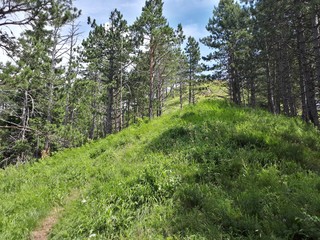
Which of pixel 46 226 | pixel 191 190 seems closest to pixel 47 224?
pixel 46 226

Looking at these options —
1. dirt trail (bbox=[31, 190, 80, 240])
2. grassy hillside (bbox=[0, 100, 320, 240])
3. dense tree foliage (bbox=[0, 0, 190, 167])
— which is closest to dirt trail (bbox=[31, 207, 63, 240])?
dirt trail (bbox=[31, 190, 80, 240])

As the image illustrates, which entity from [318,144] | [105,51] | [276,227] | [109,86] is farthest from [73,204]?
[105,51]

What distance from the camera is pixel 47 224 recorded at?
17.1 feet

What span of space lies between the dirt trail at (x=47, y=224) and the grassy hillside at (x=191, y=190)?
11cm

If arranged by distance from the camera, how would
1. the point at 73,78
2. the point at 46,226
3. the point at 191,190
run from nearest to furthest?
1. the point at 191,190
2. the point at 46,226
3. the point at 73,78

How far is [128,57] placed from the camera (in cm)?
2548

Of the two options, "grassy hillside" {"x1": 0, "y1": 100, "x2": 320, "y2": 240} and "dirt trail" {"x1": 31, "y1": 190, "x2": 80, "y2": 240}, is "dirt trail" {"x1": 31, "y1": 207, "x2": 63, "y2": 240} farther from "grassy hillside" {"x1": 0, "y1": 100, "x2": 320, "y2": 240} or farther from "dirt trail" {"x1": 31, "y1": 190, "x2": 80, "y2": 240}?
"grassy hillside" {"x1": 0, "y1": 100, "x2": 320, "y2": 240}

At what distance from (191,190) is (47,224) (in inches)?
123

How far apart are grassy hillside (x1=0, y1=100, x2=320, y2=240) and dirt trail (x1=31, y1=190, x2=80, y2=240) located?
11cm

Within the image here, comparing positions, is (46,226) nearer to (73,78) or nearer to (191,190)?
(191,190)

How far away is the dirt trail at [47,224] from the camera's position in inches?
191

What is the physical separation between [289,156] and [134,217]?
12.8 ft

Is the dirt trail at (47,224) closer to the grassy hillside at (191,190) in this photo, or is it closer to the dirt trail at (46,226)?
the dirt trail at (46,226)

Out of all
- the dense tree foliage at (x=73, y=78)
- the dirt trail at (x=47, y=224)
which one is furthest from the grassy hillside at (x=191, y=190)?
the dense tree foliage at (x=73, y=78)
